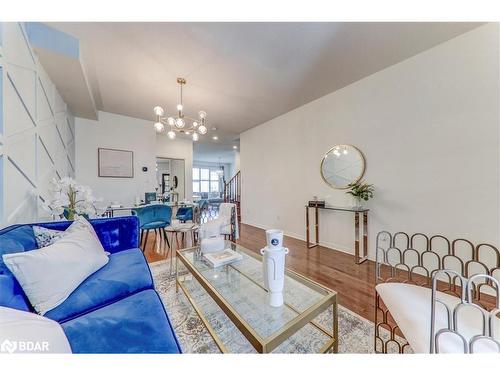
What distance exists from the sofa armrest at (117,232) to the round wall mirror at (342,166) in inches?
113

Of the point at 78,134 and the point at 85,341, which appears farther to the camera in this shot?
the point at 78,134

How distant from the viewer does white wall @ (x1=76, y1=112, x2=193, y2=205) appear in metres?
3.81

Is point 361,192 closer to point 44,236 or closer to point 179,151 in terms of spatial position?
point 44,236

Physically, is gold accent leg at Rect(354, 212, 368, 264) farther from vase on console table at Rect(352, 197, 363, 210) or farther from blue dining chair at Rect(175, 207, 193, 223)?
blue dining chair at Rect(175, 207, 193, 223)

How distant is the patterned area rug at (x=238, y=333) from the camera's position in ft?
4.06

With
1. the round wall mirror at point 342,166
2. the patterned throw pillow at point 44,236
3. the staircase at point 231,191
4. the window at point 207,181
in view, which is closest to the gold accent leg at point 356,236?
the round wall mirror at point 342,166

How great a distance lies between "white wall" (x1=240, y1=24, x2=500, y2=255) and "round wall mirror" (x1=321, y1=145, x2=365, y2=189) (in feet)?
0.33

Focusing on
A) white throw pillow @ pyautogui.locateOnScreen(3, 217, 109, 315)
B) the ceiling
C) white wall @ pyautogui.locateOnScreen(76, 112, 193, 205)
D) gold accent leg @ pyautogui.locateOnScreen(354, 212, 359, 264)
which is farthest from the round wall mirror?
white wall @ pyautogui.locateOnScreen(76, 112, 193, 205)

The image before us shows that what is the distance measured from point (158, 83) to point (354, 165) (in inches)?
126

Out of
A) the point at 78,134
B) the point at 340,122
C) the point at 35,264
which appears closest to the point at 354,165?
the point at 340,122

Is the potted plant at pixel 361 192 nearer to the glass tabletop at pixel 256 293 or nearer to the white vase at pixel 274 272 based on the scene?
the glass tabletop at pixel 256 293
